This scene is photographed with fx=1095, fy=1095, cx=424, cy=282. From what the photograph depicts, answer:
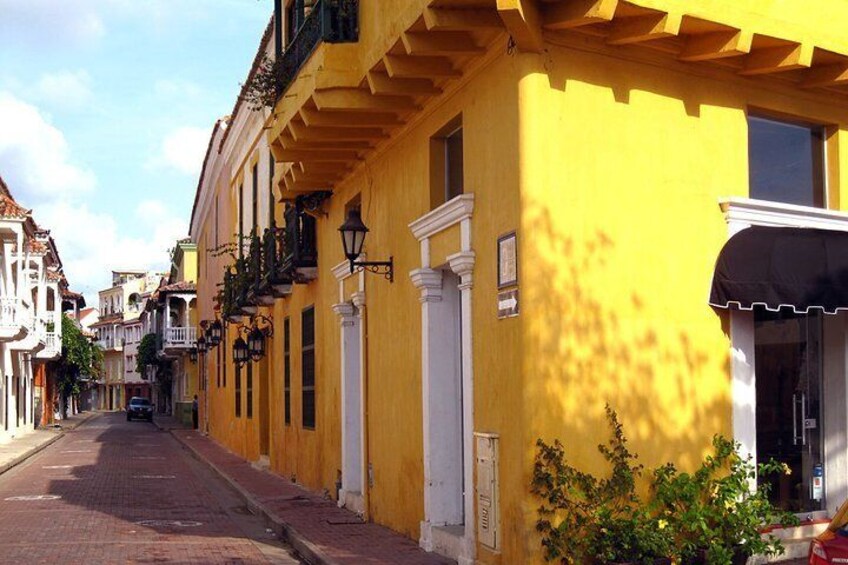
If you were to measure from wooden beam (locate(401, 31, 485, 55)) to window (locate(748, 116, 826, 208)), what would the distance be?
2.75 metres

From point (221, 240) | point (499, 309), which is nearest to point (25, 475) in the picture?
point (221, 240)

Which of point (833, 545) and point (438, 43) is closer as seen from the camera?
point (833, 545)

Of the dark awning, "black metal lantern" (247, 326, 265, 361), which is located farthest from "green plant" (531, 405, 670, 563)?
"black metal lantern" (247, 326, 265, 361)

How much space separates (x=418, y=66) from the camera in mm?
10062

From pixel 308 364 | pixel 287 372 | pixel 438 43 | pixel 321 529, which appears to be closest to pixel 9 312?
pixel 287 372

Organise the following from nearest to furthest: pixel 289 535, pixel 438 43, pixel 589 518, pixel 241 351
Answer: pixel 589 518 < pixel 438 43 < pixel 289 535 < pixel 241 351

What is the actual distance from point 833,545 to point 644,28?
4233 millimetres

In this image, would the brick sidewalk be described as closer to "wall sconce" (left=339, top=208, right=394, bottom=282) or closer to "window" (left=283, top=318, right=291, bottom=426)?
"window" (left=283, top=318, right=291, bottom=426)

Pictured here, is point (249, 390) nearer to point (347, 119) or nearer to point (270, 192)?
point (270, 192)

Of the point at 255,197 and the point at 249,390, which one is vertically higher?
the point at 255,197

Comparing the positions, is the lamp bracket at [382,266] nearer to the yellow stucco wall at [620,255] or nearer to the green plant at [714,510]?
the yellow stucco wall at [620,255]

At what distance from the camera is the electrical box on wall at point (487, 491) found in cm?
923

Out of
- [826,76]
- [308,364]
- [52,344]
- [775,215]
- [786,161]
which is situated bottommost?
[308,364]

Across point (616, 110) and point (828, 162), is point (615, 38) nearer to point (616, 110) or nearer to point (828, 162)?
point (616, 110)
